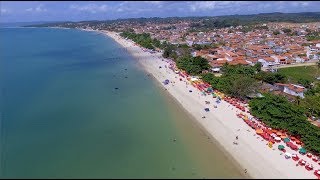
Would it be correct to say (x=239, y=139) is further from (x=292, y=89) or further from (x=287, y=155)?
(x=292, y=89)

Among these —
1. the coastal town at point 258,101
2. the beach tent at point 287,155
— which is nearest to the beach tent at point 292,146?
the coastal town at point 258,101

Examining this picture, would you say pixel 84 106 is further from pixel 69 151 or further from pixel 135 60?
pixel 135 60

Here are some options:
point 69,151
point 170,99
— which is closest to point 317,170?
point 69,151

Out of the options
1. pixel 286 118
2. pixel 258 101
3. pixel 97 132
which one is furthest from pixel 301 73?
pixel 97 132

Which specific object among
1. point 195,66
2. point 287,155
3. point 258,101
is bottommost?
point 287,155

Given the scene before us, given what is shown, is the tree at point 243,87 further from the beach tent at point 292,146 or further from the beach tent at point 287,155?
the beach tent at point 287,155

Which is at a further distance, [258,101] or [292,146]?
[258,101]
